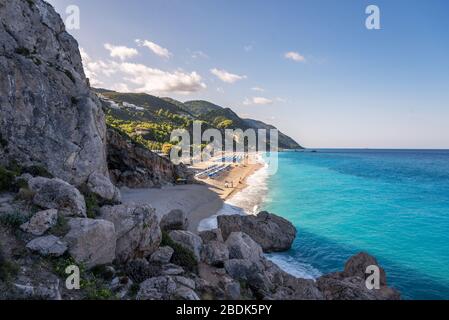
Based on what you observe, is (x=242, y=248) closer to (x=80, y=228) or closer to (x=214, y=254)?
(x=214, y=254)

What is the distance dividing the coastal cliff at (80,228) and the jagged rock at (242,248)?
0.24ft

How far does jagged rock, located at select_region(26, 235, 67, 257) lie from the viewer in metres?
9.37

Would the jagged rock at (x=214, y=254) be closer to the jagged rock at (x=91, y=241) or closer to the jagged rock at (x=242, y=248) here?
the jagged rock at (x=242, y=248)

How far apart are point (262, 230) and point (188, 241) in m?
12.5

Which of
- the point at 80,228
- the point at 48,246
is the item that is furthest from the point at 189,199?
the point at 48,246

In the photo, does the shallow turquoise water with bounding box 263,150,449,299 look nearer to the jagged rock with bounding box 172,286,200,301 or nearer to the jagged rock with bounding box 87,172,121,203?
the jagged rock with bounding box 87,172,121,203

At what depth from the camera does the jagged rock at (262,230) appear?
1003 inches

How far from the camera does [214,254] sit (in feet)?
47.6

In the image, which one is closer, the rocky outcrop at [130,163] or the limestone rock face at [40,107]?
the limestone rock face at [40,107]

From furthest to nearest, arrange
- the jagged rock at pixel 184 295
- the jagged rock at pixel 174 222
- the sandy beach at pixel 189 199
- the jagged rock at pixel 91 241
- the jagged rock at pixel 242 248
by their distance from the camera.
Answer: the sandy beach at pixel 189 199
the jagged rock at pixel 174 222
the jagged rock at pixel 242 248
the jagged rock at pixel 91 241
the jagged rock at pixel 184 295

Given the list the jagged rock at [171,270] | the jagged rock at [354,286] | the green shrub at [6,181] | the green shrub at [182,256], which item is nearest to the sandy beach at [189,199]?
the green shrub at [182,256]

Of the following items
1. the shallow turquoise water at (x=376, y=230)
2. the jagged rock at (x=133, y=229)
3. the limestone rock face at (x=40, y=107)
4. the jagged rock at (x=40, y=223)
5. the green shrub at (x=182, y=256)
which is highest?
the limestone rock face at (x=40, y=107)

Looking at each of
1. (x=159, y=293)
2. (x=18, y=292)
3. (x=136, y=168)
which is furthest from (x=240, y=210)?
(x=18, y=292)
